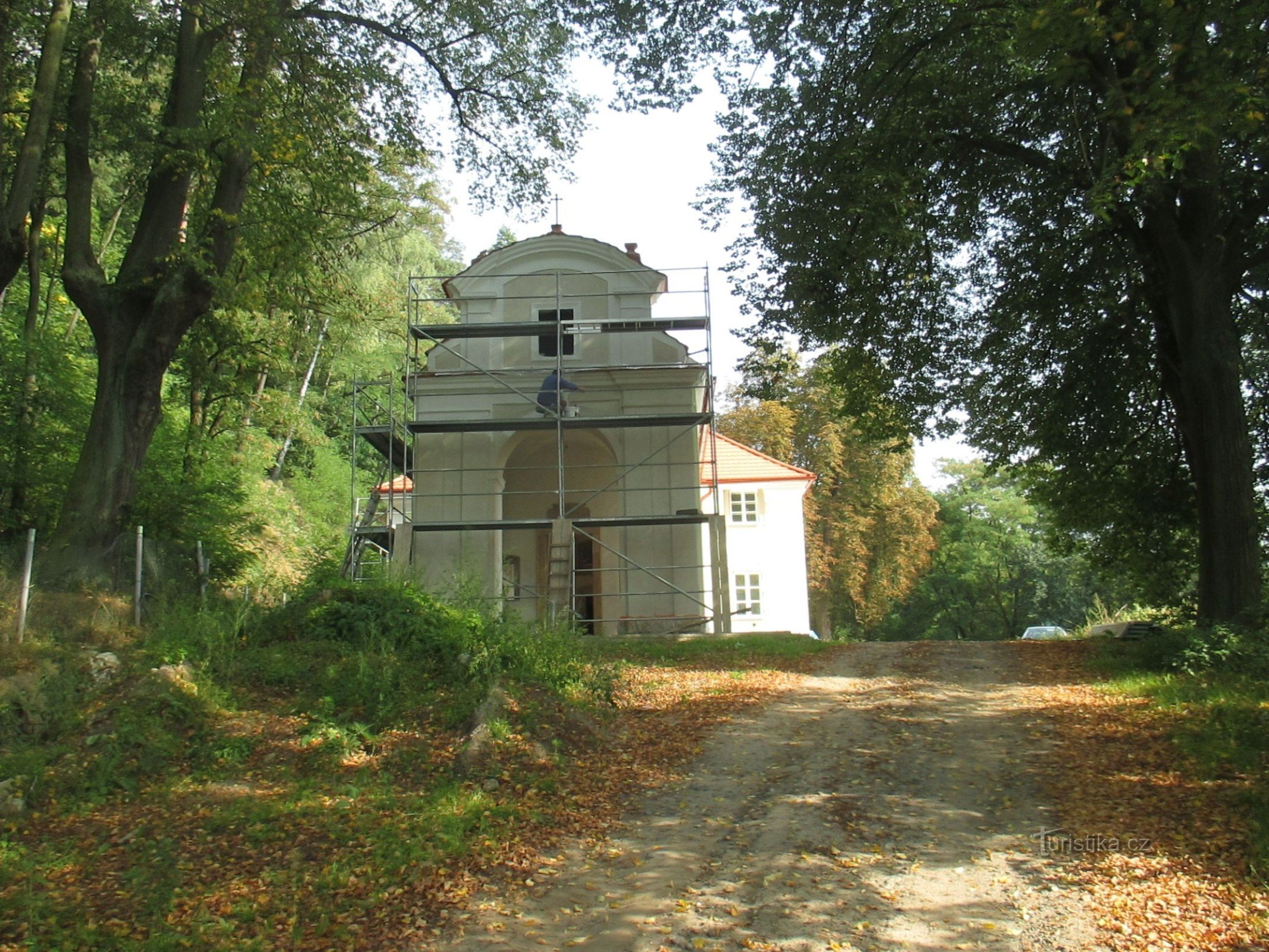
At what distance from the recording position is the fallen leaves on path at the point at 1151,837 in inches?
197

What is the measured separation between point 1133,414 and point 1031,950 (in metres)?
12.4

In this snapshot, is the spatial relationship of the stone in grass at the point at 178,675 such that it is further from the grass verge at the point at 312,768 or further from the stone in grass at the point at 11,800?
the stone in grass at the point at 11,800

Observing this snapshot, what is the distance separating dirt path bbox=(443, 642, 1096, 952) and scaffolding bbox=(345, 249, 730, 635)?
419 inches

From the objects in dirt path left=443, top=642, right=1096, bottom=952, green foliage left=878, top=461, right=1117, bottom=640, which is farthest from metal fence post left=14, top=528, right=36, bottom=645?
green foliage left=878, top=461, right=1117, bottom=640

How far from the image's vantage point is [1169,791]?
276 inches

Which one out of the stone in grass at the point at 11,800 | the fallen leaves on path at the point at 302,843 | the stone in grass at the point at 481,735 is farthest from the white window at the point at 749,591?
the stone in grass at the point at 11,800

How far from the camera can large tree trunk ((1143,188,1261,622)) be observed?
11812mm

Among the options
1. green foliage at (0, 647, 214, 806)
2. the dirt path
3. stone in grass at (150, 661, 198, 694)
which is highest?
stone in grass at (150, 661, 198, 694)

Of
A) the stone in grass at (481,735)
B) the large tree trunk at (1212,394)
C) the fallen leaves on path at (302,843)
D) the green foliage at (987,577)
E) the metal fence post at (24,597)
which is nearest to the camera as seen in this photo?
the fallen leaves on path at (302,843)

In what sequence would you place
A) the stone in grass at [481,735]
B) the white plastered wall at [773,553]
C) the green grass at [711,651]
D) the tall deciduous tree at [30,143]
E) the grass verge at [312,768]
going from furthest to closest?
the white plastered wall at [773,553], the green grass at [711,651], the tall deciduous tree at [30,143], the stone in grass at [481,735], the grass verge at [312,768]

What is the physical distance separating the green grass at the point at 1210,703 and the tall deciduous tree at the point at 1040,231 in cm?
126

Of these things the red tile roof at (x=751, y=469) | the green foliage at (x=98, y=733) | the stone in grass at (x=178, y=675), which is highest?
the red tile roof at (x=751, y=469)

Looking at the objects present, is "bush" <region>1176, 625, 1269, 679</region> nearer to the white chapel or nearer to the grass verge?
the grass verge

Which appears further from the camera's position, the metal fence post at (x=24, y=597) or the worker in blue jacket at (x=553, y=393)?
the worker in blue jacket at (x=553, y=393)
